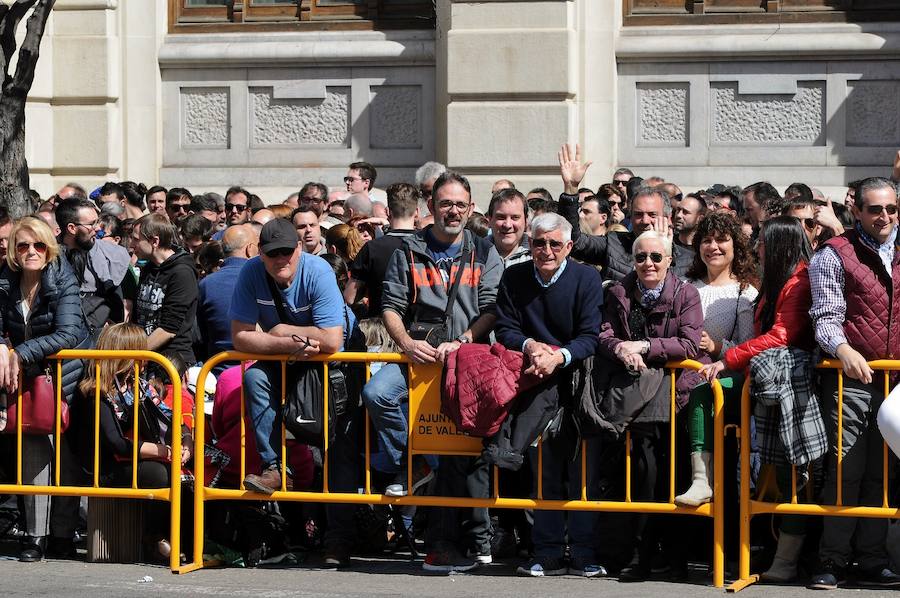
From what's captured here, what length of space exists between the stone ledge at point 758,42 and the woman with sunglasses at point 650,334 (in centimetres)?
862

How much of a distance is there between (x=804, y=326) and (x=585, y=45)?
8782mm

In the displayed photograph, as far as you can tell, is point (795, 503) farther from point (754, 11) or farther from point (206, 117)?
point (206, 117)

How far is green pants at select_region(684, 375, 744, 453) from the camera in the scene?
844 cm

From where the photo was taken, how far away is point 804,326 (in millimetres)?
8492

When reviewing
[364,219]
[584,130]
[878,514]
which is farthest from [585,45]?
[878,514]

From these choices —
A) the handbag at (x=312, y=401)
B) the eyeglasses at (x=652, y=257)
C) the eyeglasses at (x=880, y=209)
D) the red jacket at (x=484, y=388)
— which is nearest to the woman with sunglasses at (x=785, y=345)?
the eyeglasses at (x=880, y=209)

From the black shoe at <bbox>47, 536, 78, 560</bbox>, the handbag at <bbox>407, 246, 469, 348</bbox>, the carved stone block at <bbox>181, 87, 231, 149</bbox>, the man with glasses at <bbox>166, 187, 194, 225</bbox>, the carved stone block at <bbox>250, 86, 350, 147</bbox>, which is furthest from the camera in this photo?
the carved stone block at <bbox>181, 87, 231, 149</bbox>

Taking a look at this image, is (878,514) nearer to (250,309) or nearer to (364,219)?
(250,309)

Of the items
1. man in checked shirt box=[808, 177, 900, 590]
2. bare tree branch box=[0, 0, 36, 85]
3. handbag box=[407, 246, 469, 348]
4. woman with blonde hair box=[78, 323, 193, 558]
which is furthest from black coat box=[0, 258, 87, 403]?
bare tree branch box=[0, 0, 36, 85]

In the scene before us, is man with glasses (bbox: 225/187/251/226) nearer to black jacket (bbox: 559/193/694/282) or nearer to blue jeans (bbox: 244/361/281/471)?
black jacket (bbox: 559/193/694/282)

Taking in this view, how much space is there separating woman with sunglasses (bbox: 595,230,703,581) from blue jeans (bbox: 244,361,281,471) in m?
1.81

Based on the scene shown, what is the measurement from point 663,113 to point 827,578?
9.55m

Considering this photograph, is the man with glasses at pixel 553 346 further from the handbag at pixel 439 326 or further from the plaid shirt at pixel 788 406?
the plaid shirt at pixel 788 406

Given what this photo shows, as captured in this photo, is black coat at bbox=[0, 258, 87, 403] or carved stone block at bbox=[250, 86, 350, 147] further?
carved stone block at bbox=[250, 86, 350, 147]
